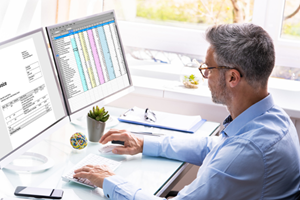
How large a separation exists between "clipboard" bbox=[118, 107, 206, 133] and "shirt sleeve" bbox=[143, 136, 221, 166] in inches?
8.4

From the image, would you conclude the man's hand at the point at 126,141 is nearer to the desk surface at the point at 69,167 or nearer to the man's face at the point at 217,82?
the desk surface at the point at 69,167

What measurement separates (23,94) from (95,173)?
14.3 inches

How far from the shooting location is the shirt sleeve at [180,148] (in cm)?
158

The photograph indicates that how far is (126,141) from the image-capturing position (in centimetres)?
160

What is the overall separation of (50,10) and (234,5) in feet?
3.74

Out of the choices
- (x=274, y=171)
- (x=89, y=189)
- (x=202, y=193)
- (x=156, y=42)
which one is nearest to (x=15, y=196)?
(x=89, y=189)

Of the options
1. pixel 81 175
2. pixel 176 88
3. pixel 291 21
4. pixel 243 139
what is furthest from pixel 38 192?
pixel 291 21

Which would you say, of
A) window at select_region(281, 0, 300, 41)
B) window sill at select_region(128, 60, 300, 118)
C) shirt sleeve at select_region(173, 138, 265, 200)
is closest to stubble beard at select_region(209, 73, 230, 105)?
shirt sleeve at select_region(173, 138, 265, 200)

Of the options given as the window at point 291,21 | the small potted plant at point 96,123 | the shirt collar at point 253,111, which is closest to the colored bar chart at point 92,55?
the small potted plant at point 96,123

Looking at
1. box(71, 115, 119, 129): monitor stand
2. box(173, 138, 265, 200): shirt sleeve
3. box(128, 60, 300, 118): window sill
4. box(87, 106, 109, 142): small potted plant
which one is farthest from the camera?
box(128, 60, 300, 118): window sill

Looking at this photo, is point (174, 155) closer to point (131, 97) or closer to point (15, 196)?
point (15, 196)

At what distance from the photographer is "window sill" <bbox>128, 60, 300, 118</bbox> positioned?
7.29 ft

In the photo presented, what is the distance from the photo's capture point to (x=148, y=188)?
1.34 meters

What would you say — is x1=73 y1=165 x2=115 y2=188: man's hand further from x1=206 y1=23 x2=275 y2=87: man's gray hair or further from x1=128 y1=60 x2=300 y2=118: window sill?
x1=128 y1=60 x2=300 y2=118: window sill
